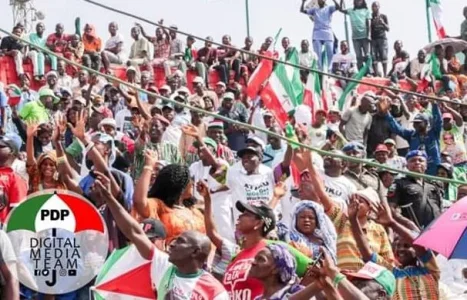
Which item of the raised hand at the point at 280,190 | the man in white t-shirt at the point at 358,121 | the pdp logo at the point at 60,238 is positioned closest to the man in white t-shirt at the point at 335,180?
the raised hand at the point at 280,190

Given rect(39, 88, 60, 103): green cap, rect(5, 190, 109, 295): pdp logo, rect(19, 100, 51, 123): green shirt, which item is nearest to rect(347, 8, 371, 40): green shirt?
rect(39, 88, 60, 103): green cap

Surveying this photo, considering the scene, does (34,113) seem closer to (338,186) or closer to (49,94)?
(49,94)

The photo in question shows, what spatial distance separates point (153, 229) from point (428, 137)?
24.0 ft

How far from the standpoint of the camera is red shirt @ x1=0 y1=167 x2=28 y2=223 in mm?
8664

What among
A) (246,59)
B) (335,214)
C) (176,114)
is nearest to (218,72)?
(246,59)

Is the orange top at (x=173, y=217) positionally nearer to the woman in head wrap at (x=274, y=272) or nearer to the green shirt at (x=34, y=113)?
the woman in head wrap at (x=274, y=272)

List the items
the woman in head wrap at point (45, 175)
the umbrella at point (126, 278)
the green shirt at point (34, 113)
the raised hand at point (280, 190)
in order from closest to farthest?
the umbrella at point (126, 278), the woman in head wrap at point (45, 175), the raised hand at point (280, 190), the green shirt at point (34, 113)

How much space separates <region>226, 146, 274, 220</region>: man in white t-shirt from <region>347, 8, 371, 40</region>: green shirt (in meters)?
10.9

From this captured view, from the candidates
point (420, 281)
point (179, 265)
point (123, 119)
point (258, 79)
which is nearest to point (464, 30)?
point (258, 79)

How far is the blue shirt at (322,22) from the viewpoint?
68.0 ft

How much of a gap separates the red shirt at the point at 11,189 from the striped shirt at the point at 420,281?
9.19 feet

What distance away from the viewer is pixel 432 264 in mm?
7863

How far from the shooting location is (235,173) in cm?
1040

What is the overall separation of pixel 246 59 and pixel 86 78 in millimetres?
3960
